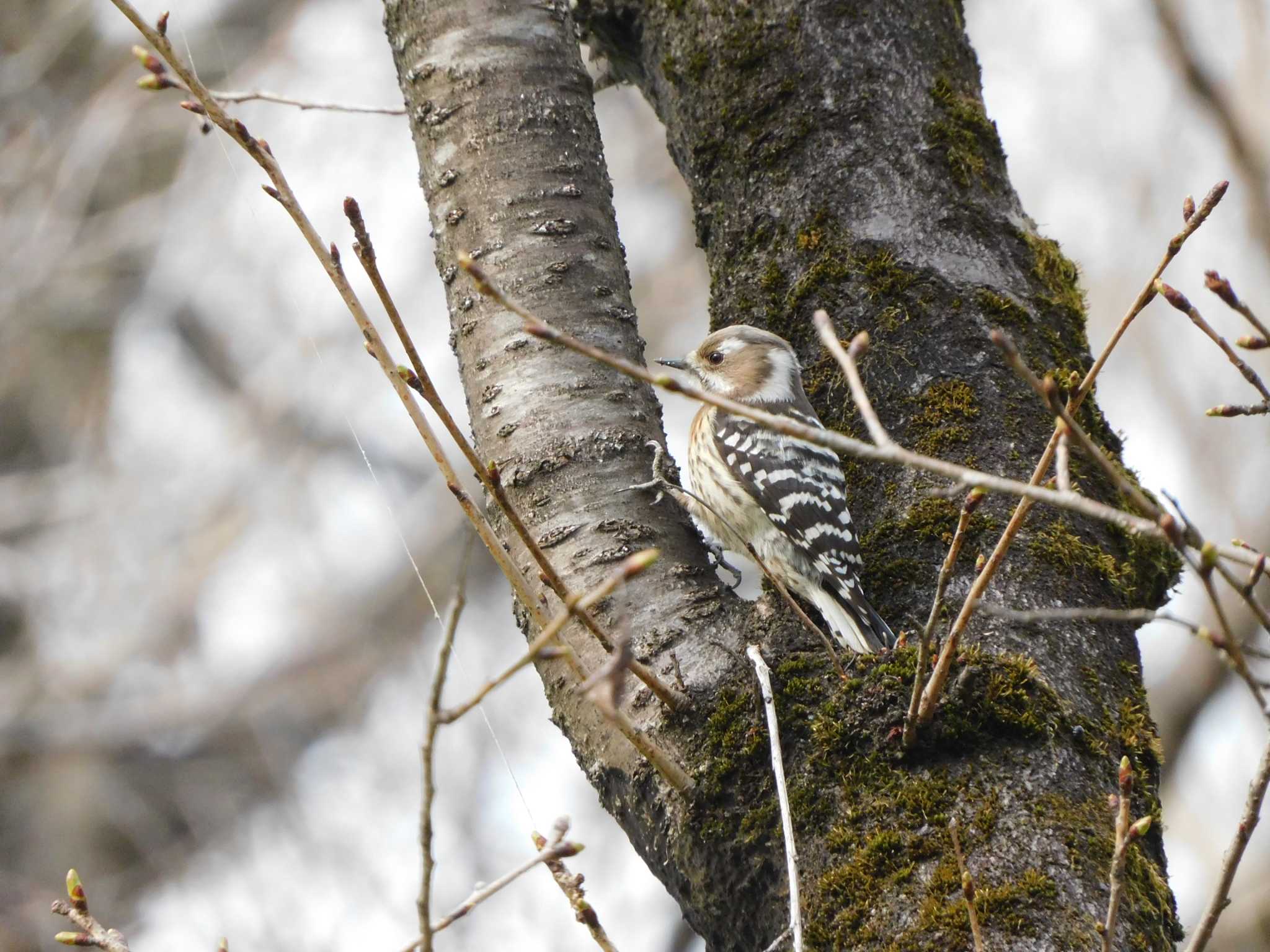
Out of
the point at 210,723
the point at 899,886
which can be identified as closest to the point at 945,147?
the point at 899,886

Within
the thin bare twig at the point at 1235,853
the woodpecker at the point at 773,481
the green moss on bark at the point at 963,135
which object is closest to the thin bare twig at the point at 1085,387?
the thin bare twig at the point at 1235,853

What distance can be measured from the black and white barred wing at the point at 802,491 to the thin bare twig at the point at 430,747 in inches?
78.7

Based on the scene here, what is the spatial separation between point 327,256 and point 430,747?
0.93m

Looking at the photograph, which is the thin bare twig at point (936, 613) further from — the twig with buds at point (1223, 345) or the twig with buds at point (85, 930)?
the twig with buds at point (85, 930)

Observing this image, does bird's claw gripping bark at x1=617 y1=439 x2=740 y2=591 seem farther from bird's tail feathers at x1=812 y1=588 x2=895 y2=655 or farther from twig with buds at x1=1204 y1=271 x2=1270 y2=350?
twig with buds at x1=1204 y1=271 x2=1270 y2=350

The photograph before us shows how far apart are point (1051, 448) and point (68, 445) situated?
10563 mm

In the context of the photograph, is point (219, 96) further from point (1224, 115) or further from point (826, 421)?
point (1224, 115)

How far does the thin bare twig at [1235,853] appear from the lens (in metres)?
1.33

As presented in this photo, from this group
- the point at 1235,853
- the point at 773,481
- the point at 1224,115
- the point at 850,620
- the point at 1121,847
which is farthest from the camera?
the point at 1224,115

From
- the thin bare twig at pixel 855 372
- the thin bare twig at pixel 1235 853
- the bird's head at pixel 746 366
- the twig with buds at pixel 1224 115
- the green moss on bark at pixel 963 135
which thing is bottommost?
the thin bare twig at pixel 1235 853

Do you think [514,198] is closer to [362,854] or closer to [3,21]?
[362,854]

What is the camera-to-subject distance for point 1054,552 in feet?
8.54

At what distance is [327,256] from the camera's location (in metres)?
2.01

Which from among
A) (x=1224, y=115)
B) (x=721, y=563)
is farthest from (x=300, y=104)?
(x=1224, y=115)
